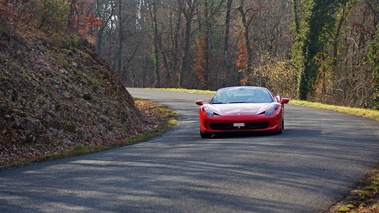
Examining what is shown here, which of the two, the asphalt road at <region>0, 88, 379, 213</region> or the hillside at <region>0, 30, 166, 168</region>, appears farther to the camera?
the hillside at <region>0, 30, 166, 168</region>

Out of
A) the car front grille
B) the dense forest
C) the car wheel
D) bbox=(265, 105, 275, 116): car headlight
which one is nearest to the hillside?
the dense forest

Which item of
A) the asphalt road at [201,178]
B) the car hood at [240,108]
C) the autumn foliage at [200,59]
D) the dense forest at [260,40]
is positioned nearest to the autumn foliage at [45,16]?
the dense forest at [260,40]

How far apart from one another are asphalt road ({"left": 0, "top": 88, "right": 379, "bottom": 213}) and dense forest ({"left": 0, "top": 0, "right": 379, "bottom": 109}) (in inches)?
304

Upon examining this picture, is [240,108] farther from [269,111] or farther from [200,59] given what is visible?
[200,59]

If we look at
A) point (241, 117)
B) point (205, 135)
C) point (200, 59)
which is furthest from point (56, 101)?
point (200, 59)

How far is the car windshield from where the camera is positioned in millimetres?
15883

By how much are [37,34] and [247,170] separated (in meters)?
13.9

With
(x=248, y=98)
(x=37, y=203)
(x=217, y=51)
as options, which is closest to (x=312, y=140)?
(x=248, y=98)

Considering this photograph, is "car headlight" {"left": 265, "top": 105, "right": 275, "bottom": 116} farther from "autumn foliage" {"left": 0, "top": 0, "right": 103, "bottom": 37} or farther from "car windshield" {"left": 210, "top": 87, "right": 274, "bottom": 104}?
"autumn foliage" {"left": 0, "top": 0, "right": 103, "bottom": 37}

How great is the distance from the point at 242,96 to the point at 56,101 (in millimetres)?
5066

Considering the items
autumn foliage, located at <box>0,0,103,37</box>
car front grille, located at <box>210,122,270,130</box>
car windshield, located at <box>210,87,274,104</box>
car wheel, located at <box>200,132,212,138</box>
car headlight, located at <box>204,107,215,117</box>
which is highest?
autumn foliage, located at <box>0,0,103,37</box>

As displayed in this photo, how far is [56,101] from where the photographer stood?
1625 cm

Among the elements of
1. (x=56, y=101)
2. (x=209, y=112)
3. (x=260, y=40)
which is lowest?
(x=209, y=112)

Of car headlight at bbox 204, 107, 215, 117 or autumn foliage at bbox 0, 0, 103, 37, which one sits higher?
autumn foliage at bbox 0, 0, 103, 37
